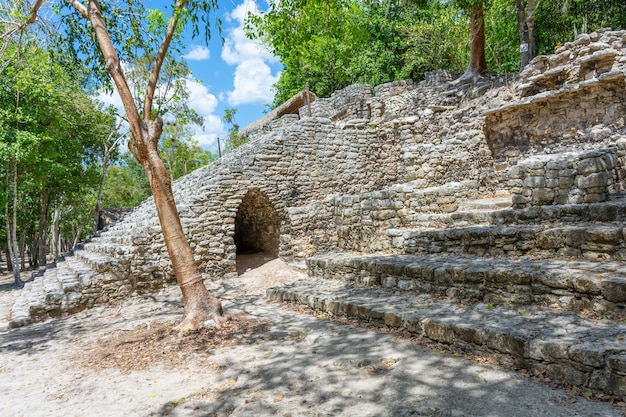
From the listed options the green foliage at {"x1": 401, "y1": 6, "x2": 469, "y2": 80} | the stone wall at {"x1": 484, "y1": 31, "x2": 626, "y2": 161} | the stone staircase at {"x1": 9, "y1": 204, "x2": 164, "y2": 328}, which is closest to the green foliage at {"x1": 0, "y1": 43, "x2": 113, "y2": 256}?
the stone staircase at {"x1": 9, "y1": 204, "x2": 164, "y2": 328}

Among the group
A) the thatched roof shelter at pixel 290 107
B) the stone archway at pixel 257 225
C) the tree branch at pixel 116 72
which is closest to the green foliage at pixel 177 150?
the thatched roof shelter at pixel 290 107

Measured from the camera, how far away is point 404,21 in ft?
62.7

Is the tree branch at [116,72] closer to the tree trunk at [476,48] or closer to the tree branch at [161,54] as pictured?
the tree branch at [161,54]

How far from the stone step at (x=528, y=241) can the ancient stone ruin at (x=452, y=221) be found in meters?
0.02

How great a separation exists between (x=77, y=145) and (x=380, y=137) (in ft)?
36.9

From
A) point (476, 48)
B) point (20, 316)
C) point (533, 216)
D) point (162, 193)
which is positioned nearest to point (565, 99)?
point (476, 48)

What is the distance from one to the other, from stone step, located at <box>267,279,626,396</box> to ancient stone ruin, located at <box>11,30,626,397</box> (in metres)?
0.01

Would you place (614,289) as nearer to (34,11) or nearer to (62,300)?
(62,300)

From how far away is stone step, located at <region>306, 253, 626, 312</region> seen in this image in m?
3.37

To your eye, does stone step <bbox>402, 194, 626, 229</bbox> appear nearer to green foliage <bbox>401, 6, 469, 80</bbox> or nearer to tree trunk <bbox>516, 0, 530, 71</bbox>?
tree trunk <bbox>516, 0, 530, 71</bbox>

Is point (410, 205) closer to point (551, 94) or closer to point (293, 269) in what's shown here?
point (293, 269)

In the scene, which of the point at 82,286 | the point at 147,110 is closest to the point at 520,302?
the point at 147,110

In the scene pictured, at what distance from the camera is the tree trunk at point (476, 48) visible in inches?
472

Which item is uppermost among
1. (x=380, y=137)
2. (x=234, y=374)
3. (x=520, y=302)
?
(x=380, y=137)
